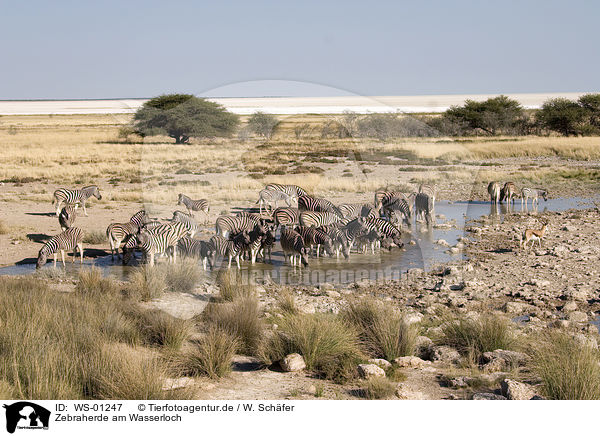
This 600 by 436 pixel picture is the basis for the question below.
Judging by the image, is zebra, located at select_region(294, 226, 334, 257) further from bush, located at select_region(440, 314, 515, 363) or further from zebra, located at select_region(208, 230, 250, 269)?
bush, located at select_region(440, 314, 515, 363)

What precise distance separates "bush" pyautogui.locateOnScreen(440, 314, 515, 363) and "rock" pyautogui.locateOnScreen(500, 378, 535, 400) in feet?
3.83

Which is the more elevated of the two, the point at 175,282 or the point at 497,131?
the point at 497,131

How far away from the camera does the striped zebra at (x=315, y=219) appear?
1465 cm

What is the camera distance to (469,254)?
13.9m

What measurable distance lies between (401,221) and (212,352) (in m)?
10.4

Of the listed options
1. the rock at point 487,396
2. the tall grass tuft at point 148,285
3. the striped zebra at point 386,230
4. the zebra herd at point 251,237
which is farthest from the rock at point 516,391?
the striped zebra at point 386,230

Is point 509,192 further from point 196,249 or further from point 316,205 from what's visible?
point 196,249

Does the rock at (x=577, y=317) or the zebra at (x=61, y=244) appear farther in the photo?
the zebra at (x=61, y=244)

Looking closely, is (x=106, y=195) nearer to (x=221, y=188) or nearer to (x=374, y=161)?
(x=221, y=188)

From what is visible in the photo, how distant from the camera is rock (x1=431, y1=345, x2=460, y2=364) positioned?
7.27m

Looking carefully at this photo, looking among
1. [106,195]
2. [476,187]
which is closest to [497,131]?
Result: [476,187]

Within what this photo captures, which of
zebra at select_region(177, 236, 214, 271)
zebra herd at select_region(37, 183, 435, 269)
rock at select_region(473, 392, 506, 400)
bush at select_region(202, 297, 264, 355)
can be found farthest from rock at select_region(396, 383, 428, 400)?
zebra at select_region(177, 236, 214, 271)
